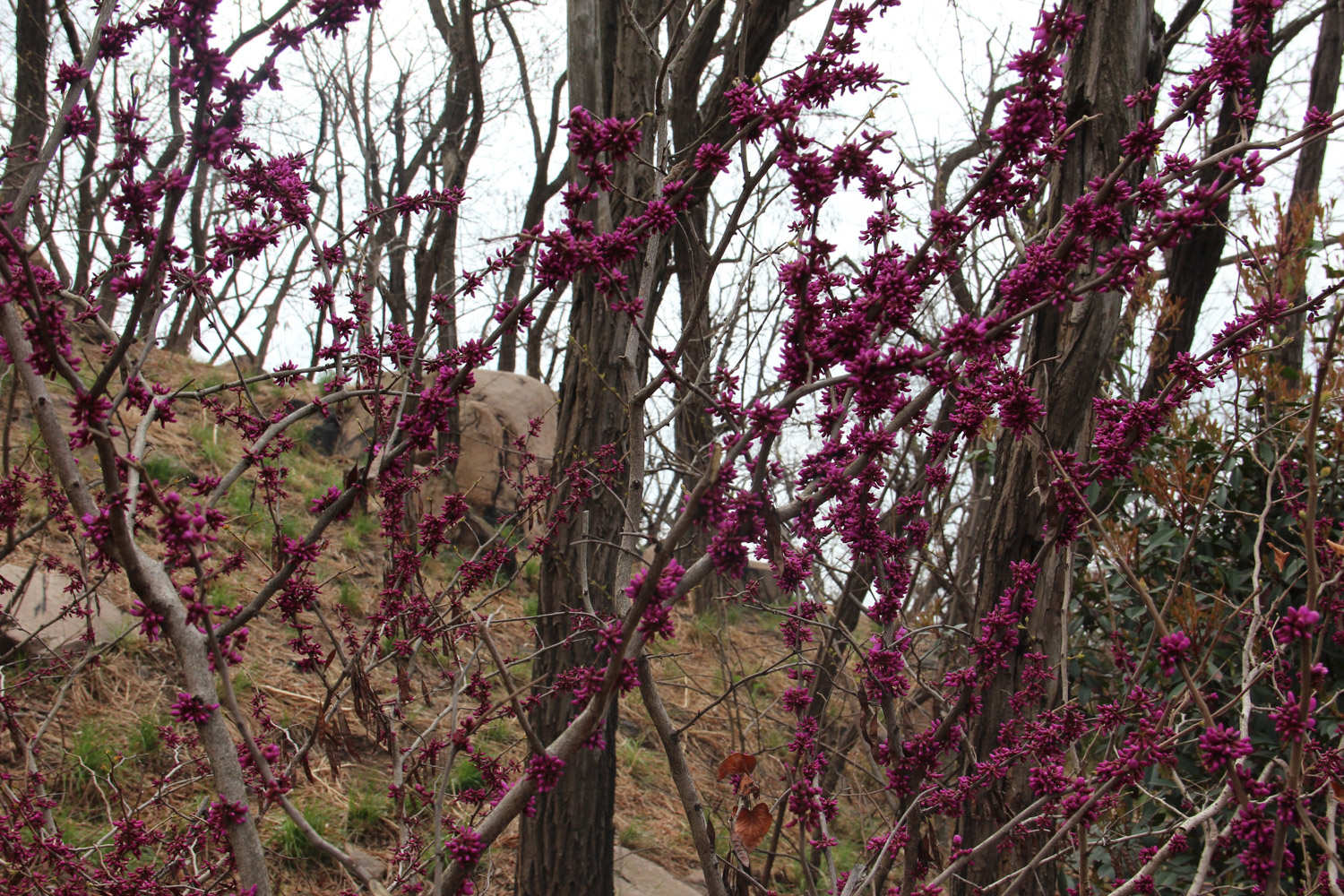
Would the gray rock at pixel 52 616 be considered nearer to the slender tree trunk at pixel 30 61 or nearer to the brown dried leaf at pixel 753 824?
the brown dried leaf at pixel 753 824

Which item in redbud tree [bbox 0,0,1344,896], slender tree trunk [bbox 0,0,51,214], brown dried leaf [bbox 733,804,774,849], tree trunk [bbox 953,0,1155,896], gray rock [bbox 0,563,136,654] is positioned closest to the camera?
redbud tree [bbox 0,0,1344,896]

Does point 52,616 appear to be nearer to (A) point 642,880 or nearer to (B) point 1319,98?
(A) point 642,880

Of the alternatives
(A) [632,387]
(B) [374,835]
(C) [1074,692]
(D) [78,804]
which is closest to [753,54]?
(A) [632,387]

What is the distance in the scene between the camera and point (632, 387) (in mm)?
2529

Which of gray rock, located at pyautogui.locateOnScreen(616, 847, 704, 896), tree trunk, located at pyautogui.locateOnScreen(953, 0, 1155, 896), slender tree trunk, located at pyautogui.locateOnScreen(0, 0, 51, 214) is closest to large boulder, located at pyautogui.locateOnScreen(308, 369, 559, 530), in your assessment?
slender tree trunk, located at pyautogui.locateOnScreen(0, 0, 51, 214)

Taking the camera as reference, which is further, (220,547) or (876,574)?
(220,547)

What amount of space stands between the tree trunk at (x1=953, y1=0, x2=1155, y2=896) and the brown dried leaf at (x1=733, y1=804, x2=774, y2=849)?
4.10 feet

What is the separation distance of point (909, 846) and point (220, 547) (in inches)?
211

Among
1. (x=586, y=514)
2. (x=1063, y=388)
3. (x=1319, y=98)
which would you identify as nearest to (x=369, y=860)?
(x=586, y=514)

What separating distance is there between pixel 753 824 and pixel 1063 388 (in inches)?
76.2

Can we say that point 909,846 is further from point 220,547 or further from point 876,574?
point 220,547

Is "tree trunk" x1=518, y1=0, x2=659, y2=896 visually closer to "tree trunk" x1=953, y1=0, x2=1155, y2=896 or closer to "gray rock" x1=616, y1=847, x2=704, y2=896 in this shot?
"gray rock" x1=616, y1=847, x2=704, y2=896

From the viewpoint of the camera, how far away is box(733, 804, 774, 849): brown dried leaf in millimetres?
2197

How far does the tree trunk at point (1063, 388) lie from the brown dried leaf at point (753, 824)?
125cm
